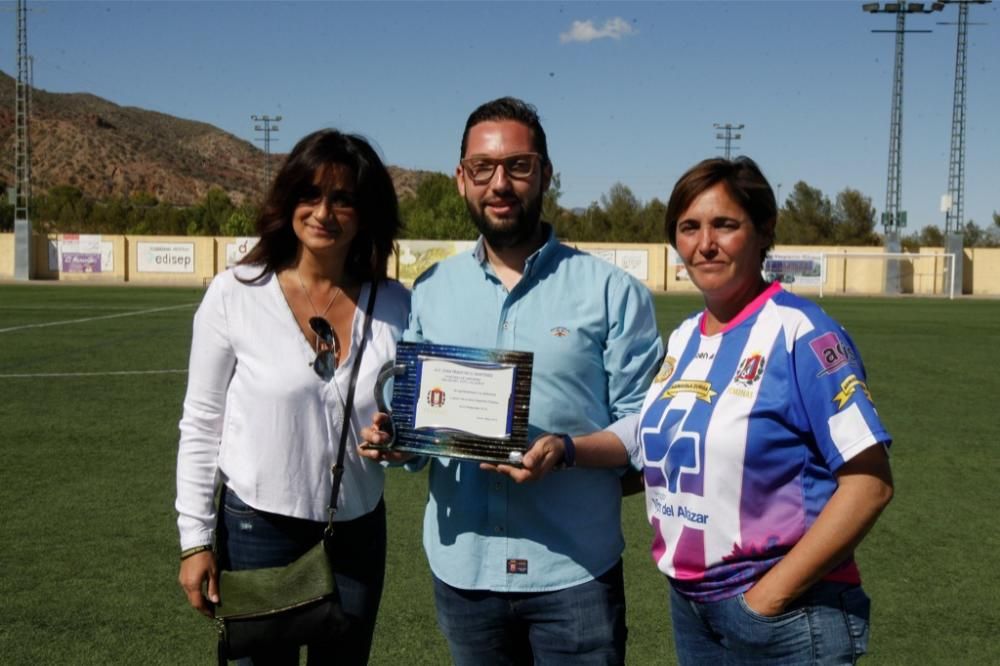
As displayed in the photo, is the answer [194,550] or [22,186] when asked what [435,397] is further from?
[22,186]

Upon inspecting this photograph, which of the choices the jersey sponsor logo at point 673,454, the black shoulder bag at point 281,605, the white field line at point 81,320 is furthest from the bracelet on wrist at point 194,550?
the white field line at point 81,320

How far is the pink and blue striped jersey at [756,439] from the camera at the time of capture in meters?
2.31

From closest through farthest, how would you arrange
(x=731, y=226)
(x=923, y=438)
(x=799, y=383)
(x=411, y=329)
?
(x=799, y=383)
(x=731, y=226)
(x=411, y=329)
(x=923, y=438)

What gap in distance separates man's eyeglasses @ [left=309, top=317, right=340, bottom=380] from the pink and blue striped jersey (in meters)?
1.03

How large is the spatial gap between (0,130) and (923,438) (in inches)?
6314

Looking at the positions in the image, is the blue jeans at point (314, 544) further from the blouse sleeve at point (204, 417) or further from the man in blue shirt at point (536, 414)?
the man in blue shirt at point (536, 414)

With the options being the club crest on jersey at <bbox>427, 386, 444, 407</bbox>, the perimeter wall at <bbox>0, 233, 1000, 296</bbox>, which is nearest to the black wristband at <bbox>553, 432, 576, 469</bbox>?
the club crest on jersey at <bbox>427, 386, 444, 407</bbox>

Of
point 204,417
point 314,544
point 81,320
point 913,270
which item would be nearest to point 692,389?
point 314,544

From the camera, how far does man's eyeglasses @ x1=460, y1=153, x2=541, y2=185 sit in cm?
286

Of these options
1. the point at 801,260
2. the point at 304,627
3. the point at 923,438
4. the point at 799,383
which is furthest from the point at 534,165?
the point at 801,260

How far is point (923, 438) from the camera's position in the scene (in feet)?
32.1

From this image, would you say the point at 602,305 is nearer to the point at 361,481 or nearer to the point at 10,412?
the point at 361,481

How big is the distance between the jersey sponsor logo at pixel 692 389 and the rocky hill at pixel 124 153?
117 meters

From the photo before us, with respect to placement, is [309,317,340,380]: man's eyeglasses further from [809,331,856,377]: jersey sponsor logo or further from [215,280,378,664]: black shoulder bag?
[809,331,856,377]: jersey sponsor logo
